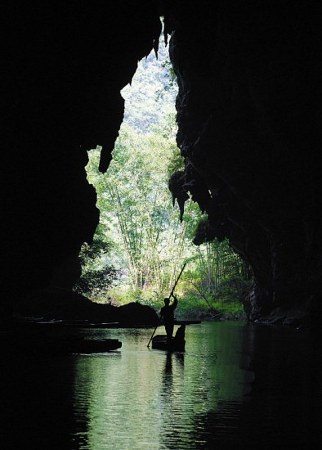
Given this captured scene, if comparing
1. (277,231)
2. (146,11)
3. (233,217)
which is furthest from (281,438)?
(233,217)

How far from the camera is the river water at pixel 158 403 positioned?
22.8 feet

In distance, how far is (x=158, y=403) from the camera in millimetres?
9445

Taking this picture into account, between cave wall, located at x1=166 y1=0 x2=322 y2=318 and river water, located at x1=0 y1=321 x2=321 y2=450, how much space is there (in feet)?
51.3

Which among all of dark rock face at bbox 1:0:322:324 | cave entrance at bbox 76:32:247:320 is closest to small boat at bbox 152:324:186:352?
dark rock face at bbox 1:0:322:324

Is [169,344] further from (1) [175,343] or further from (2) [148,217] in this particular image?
(2) [148,217]

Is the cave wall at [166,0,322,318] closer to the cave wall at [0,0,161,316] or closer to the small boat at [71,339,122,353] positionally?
the cave wall at [0,0,161,316]

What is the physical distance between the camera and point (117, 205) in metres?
80.6

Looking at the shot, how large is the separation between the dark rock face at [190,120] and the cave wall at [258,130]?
0.08m

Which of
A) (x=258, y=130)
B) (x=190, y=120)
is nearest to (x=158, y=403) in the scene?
(x=258, y=130)

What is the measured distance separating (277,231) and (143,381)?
29.3 meters

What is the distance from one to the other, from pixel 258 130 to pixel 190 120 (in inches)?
273

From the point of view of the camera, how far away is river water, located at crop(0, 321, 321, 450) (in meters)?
6.96

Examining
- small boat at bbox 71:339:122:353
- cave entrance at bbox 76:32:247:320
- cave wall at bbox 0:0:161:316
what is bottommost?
small boat at bbox 71:339:122:353

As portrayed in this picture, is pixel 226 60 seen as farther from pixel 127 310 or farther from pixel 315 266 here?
pixel 127 310
